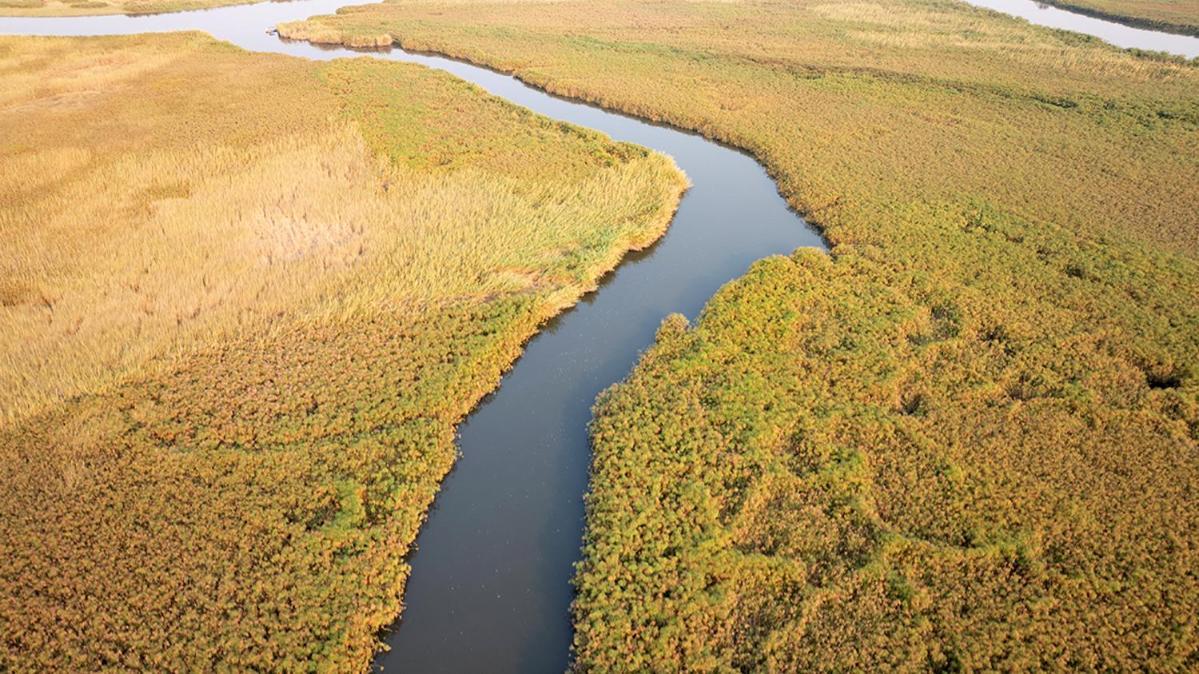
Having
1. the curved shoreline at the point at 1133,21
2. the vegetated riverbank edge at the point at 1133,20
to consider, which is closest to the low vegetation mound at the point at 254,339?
the curved shoreline at the point at 1133,21

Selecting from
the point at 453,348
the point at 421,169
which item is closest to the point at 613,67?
the point at 421,169

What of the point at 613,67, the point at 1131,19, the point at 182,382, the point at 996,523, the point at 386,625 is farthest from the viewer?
the point at 1131,19

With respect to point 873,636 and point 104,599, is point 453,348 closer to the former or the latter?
point 104,599

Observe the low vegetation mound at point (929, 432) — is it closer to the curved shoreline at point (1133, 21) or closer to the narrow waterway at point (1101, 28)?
the narrow waterway at point (1101, 28)

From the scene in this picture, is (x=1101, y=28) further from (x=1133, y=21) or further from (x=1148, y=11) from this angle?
(x=1148, y=11)

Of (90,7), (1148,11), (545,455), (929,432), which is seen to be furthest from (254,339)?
(1148,11)
